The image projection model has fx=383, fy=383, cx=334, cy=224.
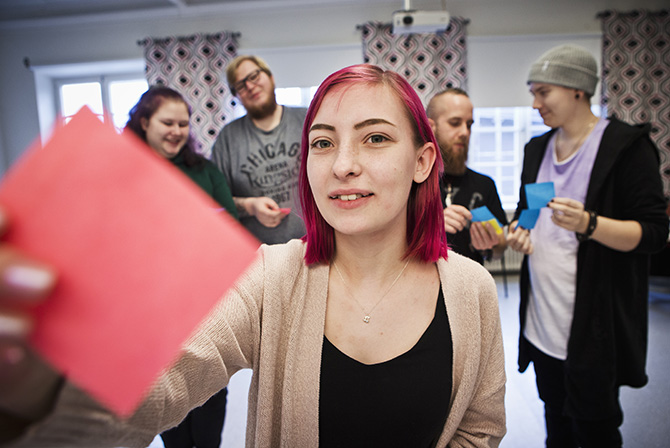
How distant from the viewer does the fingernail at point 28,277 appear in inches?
11.7

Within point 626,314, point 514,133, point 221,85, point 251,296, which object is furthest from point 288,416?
point 514,133

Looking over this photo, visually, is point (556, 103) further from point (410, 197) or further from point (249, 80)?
point (249, 80)

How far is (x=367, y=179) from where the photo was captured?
0.82 meters

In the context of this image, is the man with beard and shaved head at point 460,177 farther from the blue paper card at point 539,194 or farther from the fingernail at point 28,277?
the fingernail at point 28,277

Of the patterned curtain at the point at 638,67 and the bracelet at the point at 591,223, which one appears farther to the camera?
the patterned curtain at the point at 638,67

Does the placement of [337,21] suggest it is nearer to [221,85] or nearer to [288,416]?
[221,85]

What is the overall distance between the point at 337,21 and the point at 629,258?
494 centimetres

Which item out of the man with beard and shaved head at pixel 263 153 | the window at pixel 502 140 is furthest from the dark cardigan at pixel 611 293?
the window at pixel 502 140

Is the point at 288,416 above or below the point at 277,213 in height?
below

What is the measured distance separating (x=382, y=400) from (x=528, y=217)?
0.99 m

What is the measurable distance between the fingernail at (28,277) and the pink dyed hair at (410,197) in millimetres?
661

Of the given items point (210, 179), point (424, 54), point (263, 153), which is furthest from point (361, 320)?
point (424, 54)

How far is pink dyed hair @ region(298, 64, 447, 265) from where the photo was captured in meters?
0.88

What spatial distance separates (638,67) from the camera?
16.6 ft
